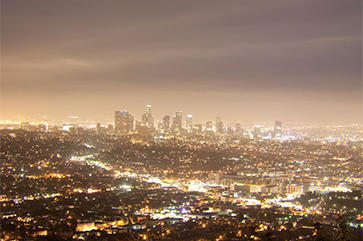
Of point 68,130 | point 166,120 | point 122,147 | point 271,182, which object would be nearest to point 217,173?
point 271,182

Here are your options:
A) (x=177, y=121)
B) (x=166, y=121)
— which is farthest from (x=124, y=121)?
(x=177, y=121)

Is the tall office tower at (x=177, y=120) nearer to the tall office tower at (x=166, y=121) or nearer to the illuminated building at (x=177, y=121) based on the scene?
the illuminated building at (x=177, y=121)

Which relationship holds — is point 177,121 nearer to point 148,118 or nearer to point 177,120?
point 177,120

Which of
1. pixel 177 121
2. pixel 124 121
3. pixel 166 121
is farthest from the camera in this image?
pixel 177 121

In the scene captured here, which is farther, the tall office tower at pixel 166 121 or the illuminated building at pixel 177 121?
the illuminated building at pixel 177 121

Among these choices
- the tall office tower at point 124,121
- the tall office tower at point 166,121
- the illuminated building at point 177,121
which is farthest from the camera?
the illuminated building at point 177,121

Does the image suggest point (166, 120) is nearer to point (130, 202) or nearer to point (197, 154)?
point (197, 154)

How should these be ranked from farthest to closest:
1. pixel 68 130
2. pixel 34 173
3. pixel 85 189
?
pixel 68 130 → pixel 34 173 → pixel 85 189

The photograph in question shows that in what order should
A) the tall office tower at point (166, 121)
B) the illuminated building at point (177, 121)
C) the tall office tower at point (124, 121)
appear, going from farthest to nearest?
the illuminated building at point (177, 121) → the tall office tower at point (166, 121) → the tall office tower at point (124, 121)

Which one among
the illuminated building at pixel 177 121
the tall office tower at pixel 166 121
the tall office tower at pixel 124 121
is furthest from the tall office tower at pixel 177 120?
the tall office tower at pixel 124 121
